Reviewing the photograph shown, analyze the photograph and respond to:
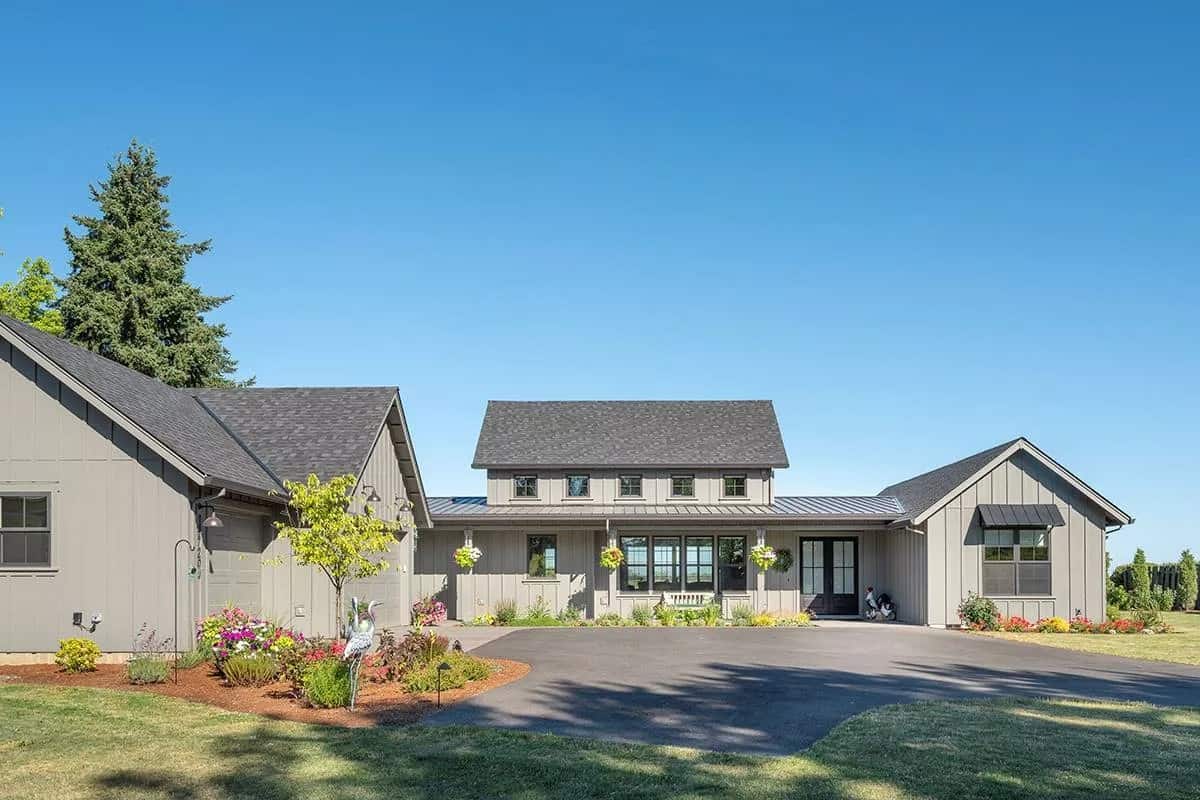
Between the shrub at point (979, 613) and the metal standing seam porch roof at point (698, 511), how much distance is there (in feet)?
10.5

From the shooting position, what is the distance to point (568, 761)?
10.5 m

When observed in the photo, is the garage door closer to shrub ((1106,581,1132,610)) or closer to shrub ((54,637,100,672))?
shrub ((54,637,100,672))

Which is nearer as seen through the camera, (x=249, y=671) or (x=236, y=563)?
(x=249, y=671)

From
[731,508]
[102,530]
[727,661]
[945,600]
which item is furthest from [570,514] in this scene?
[102,530]

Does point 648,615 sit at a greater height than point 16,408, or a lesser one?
lesser

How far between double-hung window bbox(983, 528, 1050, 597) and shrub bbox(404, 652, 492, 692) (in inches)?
647

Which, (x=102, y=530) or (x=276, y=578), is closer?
(x=102, y=530)

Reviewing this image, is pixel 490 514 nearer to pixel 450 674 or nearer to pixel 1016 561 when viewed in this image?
pixel 1016 561

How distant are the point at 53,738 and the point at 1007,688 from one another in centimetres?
1223

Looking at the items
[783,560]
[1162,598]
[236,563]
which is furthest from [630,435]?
[1162,598]

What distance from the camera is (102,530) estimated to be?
695 inches

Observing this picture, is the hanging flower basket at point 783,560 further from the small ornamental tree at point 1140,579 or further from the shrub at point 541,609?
the small ornamental tree at point 1140,579

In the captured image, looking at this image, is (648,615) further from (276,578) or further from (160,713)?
(160,713)

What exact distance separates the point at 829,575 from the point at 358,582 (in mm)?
14337
